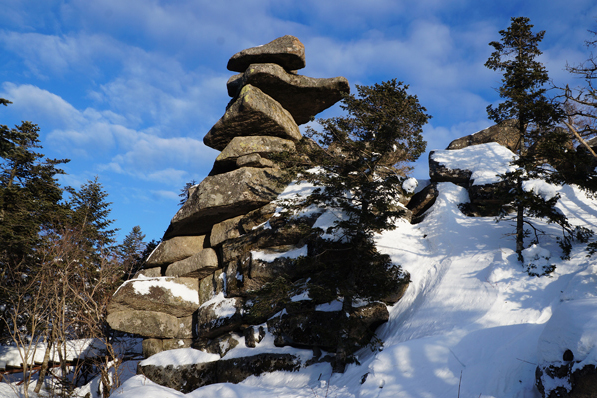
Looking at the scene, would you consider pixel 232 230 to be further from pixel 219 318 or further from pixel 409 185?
pixel 409 185

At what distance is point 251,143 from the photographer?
20984 millimetres

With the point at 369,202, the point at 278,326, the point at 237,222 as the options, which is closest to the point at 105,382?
the point at 278,326

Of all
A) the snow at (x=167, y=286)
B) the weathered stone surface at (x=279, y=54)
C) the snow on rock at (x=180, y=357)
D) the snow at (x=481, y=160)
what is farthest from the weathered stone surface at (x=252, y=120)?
the snow on rock at (x=180, y=357)

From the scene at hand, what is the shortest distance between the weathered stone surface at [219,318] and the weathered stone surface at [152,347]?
2270mm

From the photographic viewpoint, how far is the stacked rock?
16172 millimetres

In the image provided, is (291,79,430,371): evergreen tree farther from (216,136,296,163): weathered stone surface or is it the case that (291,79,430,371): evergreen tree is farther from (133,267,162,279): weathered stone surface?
(133,267,162,279): weathered stone surface

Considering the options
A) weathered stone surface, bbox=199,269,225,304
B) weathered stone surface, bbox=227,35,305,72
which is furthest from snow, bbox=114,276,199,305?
weathered stone surface, bbox=227,35,305,72

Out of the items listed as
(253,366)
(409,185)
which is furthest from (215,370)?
(409,185)

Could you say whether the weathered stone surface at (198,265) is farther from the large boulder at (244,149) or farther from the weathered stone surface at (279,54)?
the weathered stone surface at (279,54)

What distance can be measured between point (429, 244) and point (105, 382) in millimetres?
14918

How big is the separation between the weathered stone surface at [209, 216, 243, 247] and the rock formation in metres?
0.07

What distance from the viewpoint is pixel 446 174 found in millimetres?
19453

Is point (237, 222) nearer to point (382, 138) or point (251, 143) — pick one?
point (251, 143)

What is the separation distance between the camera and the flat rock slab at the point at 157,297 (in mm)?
17125
